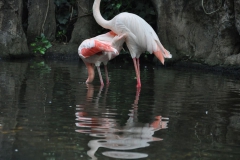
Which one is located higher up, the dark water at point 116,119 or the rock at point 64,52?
the rock at point 64,52

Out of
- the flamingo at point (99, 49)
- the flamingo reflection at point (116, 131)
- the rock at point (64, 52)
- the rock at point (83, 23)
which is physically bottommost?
the flamingo reflection at point (116, 131)

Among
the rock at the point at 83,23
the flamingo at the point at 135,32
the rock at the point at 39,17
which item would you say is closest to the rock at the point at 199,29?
the rock at the point at 83,23

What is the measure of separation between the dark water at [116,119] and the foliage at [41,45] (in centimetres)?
410

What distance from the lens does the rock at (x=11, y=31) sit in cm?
1145

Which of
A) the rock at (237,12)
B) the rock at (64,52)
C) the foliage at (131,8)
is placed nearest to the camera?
the rock at (237,12)

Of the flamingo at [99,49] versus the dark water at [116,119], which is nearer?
the dark water at [116,119]

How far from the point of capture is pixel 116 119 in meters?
4.62

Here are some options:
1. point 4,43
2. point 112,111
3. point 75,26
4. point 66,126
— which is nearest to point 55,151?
point 66,126

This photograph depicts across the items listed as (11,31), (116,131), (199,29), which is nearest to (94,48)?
(116,131)

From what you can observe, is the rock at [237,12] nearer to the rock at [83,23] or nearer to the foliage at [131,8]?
the foliage at [131,8]

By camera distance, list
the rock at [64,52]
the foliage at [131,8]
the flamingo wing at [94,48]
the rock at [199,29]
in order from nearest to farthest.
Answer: the flamingo wing at [94,48], the rock at [199,29], the rock at [64,52], the foliage at [131,8]

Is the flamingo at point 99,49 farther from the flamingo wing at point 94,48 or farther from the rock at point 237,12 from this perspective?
the rock at point 237,12

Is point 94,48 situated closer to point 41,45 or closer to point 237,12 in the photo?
point 237,12

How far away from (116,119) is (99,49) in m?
2.78
